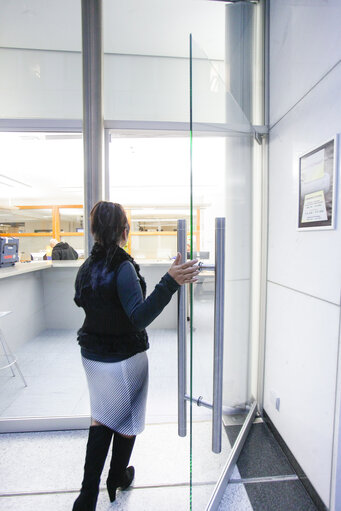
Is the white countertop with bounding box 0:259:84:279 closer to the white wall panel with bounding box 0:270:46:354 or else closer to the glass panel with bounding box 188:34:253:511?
the white wall panel with bounding box 0:270:46:354

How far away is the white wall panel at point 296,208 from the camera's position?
115 cm

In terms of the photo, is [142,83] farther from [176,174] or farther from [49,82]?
[176,174]

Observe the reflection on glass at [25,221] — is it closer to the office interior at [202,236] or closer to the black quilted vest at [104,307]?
the office interior at [202,236]

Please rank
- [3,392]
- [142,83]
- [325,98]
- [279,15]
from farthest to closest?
[3,392], [142,83], [279,15], [325,98]

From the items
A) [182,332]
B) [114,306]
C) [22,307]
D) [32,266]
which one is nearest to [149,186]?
[32,266]

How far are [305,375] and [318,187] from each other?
3.44ft

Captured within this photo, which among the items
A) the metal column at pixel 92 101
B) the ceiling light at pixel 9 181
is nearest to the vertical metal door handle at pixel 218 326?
the metal column at pixel 92 101

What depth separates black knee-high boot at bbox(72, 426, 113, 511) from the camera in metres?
1.05

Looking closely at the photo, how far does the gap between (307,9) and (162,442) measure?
2.85m

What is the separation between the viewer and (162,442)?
1.72m

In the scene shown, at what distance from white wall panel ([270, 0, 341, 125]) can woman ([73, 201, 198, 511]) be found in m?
1.27

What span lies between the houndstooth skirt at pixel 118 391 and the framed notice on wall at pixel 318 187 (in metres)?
1.13

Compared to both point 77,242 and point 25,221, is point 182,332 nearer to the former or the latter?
point 77,242

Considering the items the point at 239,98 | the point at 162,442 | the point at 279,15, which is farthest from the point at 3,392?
the point at 279,15
